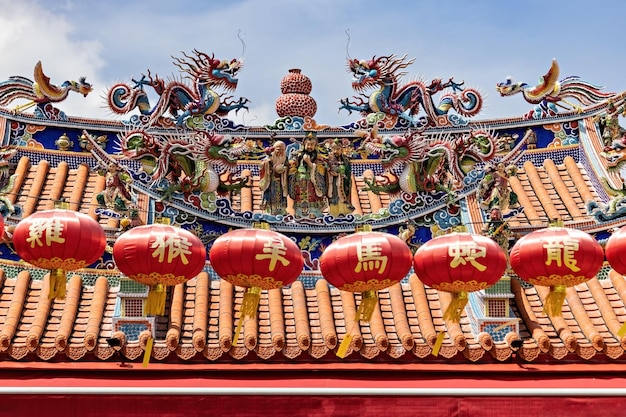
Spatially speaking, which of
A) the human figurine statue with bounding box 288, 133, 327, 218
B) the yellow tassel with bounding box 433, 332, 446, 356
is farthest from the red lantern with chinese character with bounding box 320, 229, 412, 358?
the human figurine statue with bounding box 288, 133, 327, 218

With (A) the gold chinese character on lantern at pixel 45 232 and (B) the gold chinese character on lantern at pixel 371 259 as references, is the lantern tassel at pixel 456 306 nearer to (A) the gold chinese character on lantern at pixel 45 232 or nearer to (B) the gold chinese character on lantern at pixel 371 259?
(B) the gold chinese character on lantern at pixel 371 259

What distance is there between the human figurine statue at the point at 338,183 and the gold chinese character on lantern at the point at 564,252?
2.80 m

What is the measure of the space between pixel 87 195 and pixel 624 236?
5991 mm

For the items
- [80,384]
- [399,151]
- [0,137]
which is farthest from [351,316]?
[0,137]

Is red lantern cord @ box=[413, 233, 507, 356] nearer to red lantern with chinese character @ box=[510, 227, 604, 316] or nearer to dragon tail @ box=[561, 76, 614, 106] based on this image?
red lantern with chinese character @ box=[510, 227, 604, 316]

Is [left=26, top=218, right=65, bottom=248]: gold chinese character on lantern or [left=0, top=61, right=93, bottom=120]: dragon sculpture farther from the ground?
[left=0, top=61, right=93, bottom=120]: dragon sculpture

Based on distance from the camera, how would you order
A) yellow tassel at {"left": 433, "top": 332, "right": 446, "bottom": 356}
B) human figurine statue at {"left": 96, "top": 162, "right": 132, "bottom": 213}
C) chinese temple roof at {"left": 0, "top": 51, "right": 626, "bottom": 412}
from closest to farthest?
yellow tassel at {"left": 433, "top": 332, "right": 446, "bottom": 356} → chinese temple roof at {"left": 0, "top": 51, "right": 626, "bottom": 412} → human figurine statue at {"left": 96, "top": 162, "right": 132, "bottom": 213}

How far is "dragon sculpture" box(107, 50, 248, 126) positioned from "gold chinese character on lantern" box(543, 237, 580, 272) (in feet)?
16.3

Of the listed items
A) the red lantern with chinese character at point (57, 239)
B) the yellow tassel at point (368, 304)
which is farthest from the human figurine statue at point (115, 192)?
the yellow tassel at point (368, 304)

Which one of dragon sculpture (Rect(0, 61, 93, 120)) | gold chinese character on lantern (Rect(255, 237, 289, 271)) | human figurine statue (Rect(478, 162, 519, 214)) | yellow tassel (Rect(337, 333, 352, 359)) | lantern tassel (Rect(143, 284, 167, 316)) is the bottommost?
yellow tassel (Rect(337, 333, 352, 359))

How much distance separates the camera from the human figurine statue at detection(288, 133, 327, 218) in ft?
34.5

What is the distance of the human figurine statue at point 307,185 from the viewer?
10.5 m

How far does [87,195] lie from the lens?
1123 cm

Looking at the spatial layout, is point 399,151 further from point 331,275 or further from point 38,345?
point 38,345
